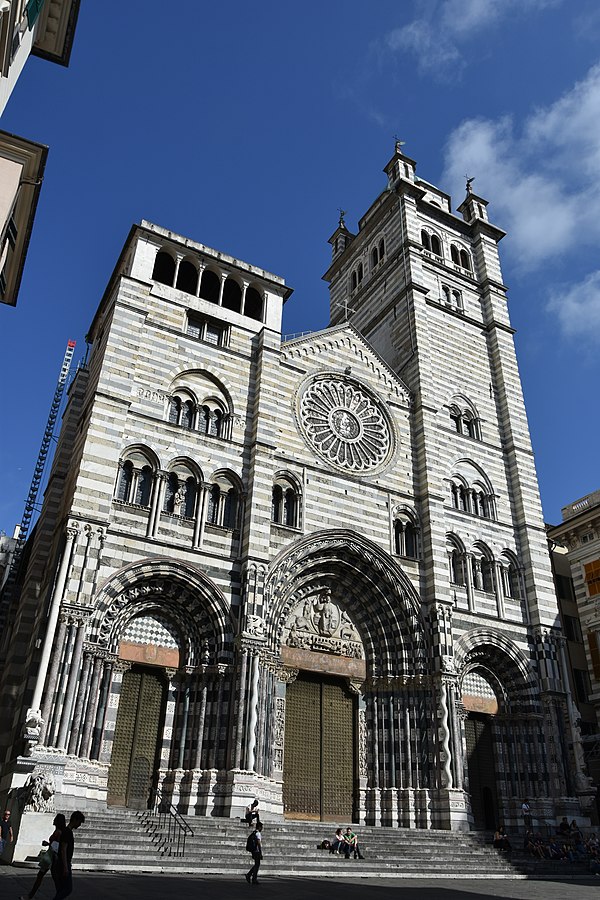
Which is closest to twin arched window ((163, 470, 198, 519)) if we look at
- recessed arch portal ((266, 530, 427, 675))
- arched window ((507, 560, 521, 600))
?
recessed arch portal ((266, 530, 427, 675))

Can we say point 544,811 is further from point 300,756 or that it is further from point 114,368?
point 114,368

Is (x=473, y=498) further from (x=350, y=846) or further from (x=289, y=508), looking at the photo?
(x=350, y=846)

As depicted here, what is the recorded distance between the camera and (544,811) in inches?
934

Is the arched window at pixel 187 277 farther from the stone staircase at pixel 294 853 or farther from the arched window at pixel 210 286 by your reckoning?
the stone staircase at pixel 294 853

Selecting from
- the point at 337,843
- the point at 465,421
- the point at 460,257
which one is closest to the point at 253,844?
the point at 337,843

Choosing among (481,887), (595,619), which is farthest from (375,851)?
(595,619)

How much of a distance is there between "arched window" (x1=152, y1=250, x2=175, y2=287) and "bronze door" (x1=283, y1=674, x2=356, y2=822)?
1585 cm

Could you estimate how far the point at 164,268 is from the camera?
89.4 ft

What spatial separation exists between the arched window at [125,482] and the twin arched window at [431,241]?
22534 mm

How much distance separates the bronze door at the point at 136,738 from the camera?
1903 cm

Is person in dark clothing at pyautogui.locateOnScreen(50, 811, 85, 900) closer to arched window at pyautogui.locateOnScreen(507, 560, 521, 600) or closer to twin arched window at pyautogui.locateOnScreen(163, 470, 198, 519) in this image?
twin arched window at pyautogui.locateOnScreen(163, 470, 198, 519)

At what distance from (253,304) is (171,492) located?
9840mm

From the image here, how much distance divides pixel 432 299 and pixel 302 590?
57.0 feet

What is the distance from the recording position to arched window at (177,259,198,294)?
2731 centimetres
